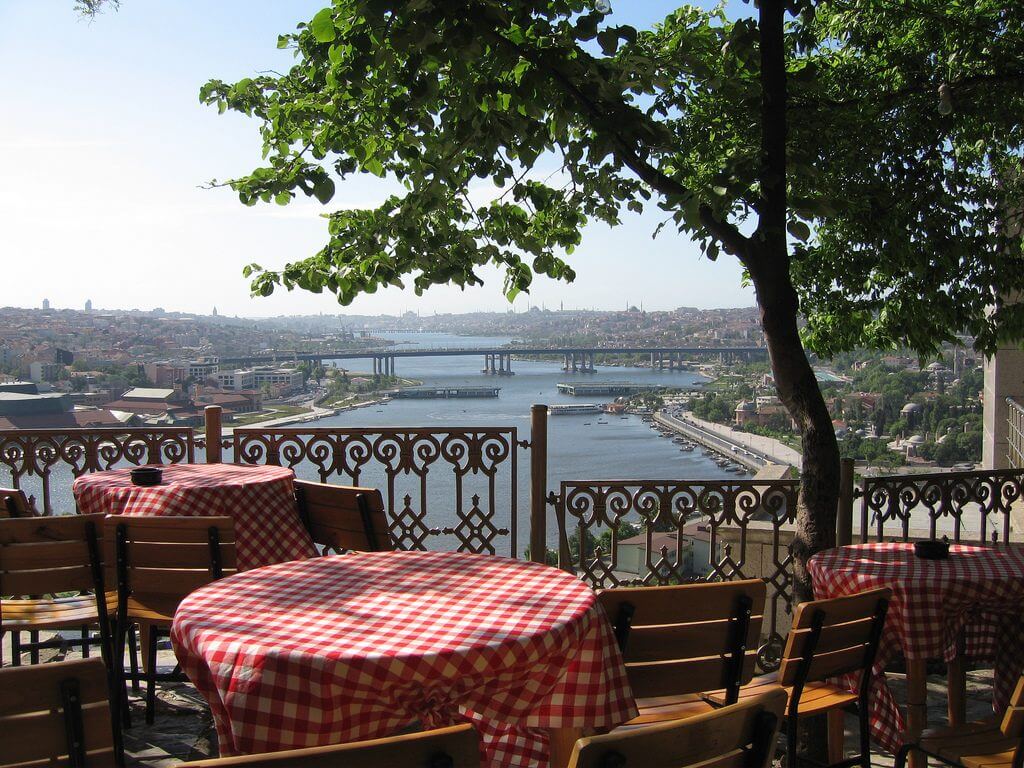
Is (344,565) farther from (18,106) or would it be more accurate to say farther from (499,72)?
(18,106)

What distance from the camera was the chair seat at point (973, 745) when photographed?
8.59 feet

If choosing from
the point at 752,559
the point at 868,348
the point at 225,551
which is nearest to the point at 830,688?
the point at 225,551

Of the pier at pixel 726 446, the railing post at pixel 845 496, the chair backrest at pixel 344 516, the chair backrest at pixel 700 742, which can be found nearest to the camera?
the chair backrest at pixel 700 742

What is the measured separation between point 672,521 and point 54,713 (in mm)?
3889

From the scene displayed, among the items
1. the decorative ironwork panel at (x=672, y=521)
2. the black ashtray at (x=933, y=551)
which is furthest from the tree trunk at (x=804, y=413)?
the decorative ironwork panel at (x=672, y=521)

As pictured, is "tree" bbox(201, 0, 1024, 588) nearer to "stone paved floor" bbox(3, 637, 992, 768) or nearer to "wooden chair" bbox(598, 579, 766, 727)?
"stone paved floor" bbox(3, 637, 992, 768)

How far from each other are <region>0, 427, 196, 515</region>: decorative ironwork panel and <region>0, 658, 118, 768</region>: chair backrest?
4171mm

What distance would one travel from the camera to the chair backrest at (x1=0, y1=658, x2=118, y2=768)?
1.65 metres

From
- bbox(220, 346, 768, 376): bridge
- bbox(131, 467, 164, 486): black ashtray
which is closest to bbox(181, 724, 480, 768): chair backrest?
bbox(131, 467, 164, 486): black ashtray

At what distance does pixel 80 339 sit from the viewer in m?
15.8

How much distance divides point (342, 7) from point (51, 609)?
3.00 meters

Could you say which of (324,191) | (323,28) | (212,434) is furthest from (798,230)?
(212,434)

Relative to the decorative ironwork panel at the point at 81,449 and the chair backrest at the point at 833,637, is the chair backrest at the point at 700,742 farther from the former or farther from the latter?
the decorative ironwork panel at the point at 81,449

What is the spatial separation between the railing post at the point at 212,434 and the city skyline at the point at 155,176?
80cm
